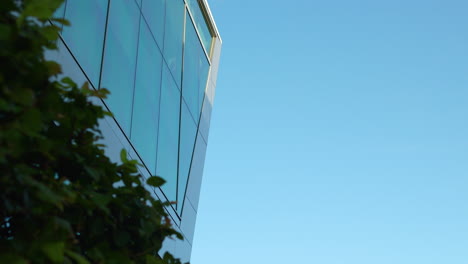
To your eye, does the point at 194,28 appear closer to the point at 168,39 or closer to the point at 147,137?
the point at 168,39

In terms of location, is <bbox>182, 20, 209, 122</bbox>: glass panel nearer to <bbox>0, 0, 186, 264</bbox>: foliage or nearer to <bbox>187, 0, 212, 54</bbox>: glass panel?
<bbox>187, 0, 212, 54</bbox>: glass panel

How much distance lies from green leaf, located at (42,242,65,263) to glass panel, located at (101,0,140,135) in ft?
22.7

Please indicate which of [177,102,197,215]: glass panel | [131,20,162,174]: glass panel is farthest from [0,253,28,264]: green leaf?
[177,102,197,215]: glass panel

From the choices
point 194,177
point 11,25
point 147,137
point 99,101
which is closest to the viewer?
point 11,25

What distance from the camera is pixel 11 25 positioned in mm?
3117

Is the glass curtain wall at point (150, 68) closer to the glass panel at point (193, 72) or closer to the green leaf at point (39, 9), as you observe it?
the glass panel at point (193, 72)

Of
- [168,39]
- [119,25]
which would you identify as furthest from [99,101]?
[168,39]

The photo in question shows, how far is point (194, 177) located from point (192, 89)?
6.83 ft

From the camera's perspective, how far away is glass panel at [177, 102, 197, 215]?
552 inches

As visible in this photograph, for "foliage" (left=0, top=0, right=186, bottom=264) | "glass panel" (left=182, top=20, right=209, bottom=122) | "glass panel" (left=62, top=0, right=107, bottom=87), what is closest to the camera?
"foliage" (left=0, top=0, right=186, bottom=264)

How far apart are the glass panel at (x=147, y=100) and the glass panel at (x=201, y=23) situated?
12.0 feet

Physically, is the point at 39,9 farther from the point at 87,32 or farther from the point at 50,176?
the point at 87,32

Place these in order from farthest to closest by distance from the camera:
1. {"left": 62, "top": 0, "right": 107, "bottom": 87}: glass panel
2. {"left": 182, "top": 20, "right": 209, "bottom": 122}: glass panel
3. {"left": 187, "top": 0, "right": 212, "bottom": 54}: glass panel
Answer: {"left": 187, "top": 0, "right": 212, "bottom": 54}: glass panel
{"left": 182, "top": 20, "right": 209, "bottom": 122}: glass panel
{"left": 62, "top": 0, "right": 107, "bottom": 87}: glass panel

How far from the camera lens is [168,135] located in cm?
1305
